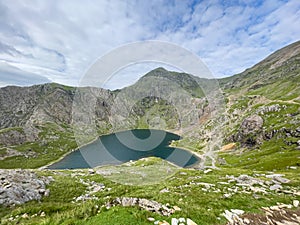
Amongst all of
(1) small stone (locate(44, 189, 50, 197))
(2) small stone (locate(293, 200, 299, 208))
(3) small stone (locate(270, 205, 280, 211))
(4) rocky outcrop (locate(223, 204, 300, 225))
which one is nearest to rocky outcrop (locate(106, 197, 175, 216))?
(4) rocky outcrop (locate(223, 204, 300, 225))

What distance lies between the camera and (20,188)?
67.2ft

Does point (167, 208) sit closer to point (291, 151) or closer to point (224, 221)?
point (224, 221)


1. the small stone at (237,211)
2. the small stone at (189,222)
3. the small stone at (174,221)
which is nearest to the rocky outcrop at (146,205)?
the small stone at (174,221)

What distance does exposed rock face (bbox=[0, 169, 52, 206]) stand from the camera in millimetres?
18719

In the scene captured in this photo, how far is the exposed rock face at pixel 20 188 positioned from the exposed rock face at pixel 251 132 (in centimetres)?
17271

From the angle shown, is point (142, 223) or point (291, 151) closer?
point (142, 223)

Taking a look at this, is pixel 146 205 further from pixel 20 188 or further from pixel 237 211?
pixel 20 188

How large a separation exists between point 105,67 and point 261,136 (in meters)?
170

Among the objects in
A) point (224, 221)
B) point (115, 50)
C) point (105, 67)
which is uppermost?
point (115, 50)

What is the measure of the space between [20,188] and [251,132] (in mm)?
188972

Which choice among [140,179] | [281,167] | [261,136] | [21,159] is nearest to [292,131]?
[261,136]

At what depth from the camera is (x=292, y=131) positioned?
13862 cm

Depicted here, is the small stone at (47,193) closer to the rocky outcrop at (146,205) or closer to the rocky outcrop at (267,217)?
the rocky outcrop at (146,205)

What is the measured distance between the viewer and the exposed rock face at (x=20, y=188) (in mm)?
18719
